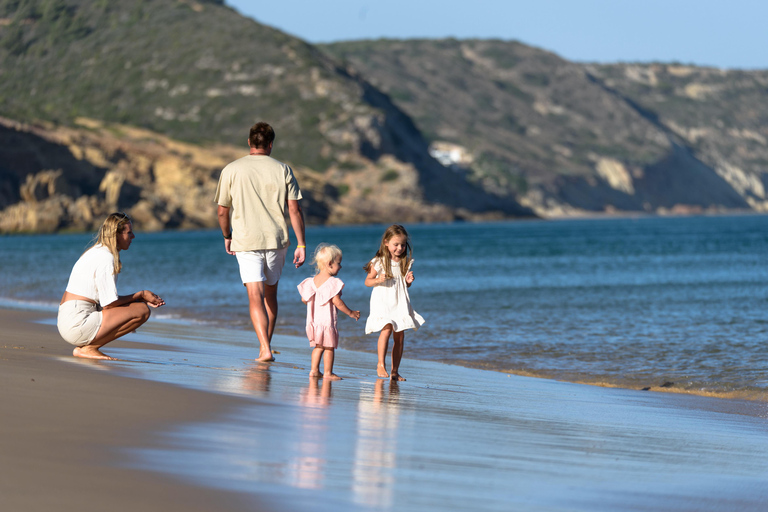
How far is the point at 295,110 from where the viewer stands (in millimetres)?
119750

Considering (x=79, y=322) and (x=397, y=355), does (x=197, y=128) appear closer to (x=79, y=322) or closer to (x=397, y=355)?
(x=397, y=355)

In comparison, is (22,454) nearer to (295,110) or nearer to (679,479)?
(679,479)

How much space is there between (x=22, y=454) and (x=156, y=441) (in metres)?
0.61

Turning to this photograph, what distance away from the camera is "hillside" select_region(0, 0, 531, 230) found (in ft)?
365

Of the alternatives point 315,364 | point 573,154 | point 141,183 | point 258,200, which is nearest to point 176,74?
point 141,183

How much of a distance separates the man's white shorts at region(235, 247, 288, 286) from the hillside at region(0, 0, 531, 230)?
92865mm

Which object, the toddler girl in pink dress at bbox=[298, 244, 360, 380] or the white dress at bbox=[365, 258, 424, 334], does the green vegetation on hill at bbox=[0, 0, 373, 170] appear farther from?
the toddler girl in pink dress at bbox=[298, 244, 360, 380]

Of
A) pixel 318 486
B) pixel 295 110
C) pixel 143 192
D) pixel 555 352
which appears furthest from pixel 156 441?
pixel 295 110

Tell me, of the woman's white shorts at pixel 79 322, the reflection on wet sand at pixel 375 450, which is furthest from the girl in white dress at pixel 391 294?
the woman's white shorts at pixel 79 322

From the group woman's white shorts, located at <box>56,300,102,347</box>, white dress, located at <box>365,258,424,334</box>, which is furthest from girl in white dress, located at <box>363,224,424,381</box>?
woman's white shorts, located at <box>56,300,102,347</box>

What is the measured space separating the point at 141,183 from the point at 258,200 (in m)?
85.5

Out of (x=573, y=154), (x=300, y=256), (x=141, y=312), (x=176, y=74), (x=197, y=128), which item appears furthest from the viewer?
(x=573, y=154)

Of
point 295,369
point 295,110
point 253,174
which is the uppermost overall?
point 295,110

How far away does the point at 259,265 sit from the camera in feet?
26.3
